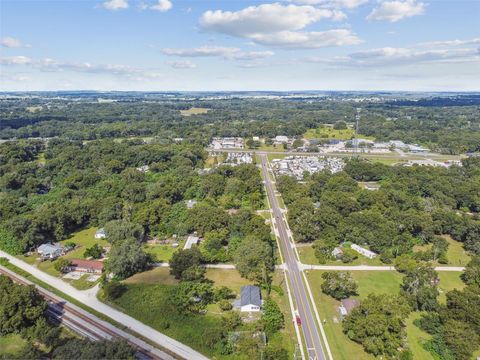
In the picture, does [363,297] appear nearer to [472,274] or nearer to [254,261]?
[254,261]

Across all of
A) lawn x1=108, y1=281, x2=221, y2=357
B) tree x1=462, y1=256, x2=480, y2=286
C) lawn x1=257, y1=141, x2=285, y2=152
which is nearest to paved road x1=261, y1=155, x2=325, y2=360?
lawn x1=108, y1=281, x2=221, y2=357

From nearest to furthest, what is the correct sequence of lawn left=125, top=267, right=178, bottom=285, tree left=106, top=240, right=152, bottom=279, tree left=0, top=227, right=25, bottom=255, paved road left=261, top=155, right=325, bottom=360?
paved road left=261, top=155, right=325, bottom=360 → tree left=106, top=240, right=152, bottom=279 → lawn left=125, top=267, right=178, bottom=285 → tree left=0, top=227, right=25, bottom=255

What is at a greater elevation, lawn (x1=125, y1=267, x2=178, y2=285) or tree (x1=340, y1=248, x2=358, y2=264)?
tree (x1=340, y1=248, x2=358, y2=264)

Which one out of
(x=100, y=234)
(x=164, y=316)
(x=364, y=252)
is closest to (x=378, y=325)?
(x=364, y=252)

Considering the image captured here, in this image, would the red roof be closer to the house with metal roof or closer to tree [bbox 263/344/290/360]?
the house with metal roof

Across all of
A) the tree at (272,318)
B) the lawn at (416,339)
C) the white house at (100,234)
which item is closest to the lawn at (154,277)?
the tree at (272,318)

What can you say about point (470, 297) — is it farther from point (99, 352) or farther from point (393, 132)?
point (393, 132)

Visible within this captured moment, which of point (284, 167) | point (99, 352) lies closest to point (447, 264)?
point (99, 352)
